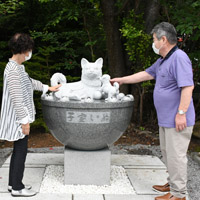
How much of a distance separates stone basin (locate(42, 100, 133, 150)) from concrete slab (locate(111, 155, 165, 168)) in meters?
0.98

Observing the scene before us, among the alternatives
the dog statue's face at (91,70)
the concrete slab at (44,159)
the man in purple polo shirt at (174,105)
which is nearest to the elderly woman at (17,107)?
the dog statue's face at (91,70)

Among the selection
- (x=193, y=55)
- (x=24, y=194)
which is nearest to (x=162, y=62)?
(x=24, y=194)

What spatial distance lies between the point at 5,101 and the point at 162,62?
159 centimetres

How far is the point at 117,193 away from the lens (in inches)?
132

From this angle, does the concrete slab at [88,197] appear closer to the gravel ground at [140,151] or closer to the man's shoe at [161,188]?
the man's shoe at [161,188]

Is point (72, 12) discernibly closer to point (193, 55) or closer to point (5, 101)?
point (193, 55)

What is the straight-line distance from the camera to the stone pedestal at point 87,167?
3.51m

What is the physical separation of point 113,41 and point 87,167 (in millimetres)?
3222

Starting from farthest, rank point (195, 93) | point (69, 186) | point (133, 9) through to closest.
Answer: point (195, 93), point (133, 9), point (69, 186)

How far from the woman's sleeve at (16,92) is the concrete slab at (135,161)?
5.98 feet

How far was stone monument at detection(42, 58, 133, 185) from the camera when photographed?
3207 millimetres

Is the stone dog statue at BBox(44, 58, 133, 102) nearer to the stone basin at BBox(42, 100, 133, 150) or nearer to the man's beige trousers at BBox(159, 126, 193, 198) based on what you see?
the stone basin at BBox(42, 100, 133, 150)

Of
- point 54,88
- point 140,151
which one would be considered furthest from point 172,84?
point 140,151

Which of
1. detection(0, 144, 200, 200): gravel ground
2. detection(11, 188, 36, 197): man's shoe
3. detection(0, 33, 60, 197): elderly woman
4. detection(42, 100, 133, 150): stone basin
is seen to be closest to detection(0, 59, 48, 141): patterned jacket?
detection(0, 33, 60, 197): elderly woman
